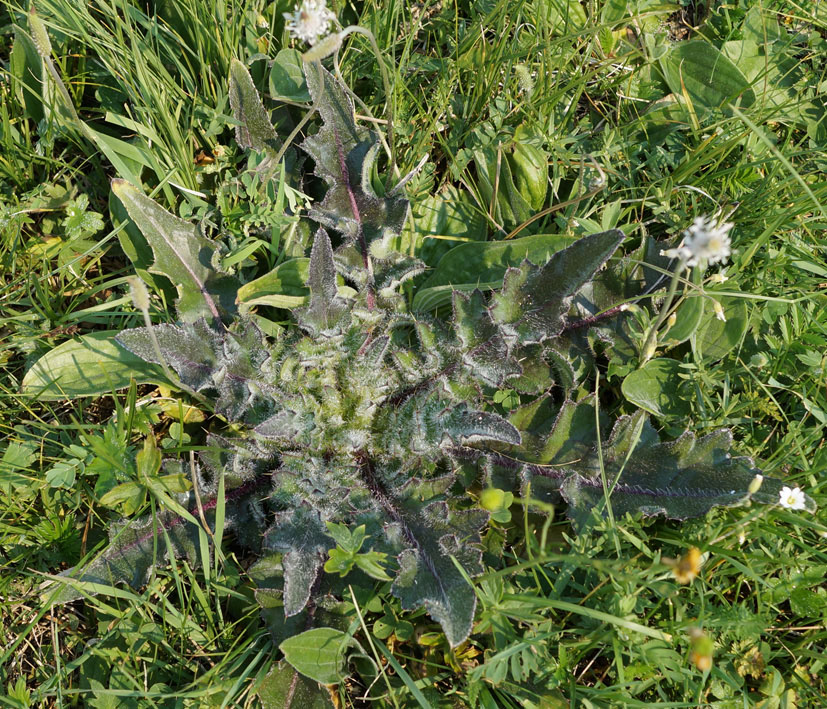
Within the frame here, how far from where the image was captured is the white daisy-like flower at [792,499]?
92.9 inches

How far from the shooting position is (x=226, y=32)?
3129mm

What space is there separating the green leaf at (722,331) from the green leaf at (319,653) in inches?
74.2

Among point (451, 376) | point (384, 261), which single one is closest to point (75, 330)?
point (384, 261)

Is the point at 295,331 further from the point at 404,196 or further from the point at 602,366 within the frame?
the point at 602,366

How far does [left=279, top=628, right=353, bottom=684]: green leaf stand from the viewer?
2.44m

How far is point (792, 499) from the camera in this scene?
238 cm

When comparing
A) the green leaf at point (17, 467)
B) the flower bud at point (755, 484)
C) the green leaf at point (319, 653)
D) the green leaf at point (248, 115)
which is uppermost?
the green leaf at point (248, 115)

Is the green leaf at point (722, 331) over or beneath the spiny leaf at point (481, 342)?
beneath

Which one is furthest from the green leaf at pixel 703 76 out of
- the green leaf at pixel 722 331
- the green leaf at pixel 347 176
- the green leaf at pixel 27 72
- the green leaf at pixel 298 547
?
the green leaf at pixel 27 72

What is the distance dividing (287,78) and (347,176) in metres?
0.60

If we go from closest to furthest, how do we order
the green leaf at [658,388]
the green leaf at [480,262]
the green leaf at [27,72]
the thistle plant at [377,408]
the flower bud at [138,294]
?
1. the flower bud at [138,294]
2. the thistle plant at [377,408]
3. the green leaf at [658,388]
4. the green leaf at [480,262]
5. the green leaf at [27,72]

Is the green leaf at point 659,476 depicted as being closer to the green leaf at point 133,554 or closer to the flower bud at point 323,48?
the green leaf at point 133,554

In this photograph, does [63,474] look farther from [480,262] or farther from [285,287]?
[480,262]

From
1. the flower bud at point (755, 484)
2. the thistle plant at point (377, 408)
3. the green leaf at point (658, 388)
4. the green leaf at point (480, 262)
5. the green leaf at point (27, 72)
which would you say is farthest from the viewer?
the green leaf at point (27, 72)
